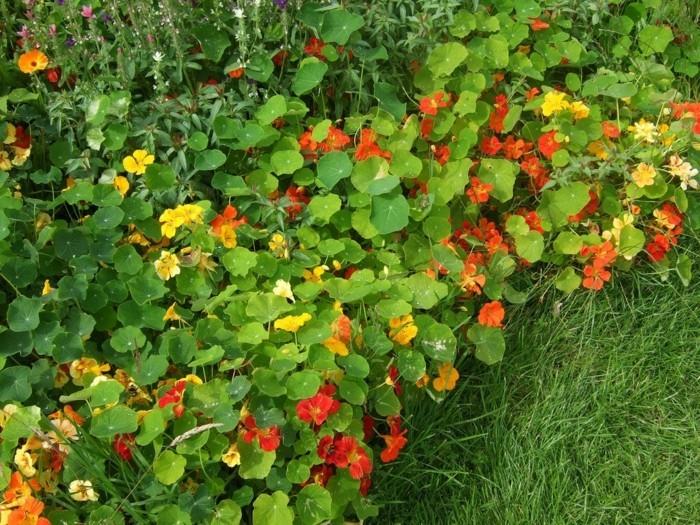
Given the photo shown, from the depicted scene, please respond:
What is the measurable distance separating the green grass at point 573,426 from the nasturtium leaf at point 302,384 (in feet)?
1.37

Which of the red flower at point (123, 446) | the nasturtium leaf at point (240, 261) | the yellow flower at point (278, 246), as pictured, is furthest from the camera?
the yellow flower at point (278, 246)

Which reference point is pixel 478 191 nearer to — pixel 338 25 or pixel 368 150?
pixel 368 150

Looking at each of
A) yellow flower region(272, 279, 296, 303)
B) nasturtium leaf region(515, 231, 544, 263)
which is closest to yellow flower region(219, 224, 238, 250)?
yellow flower region(272, 279, 296, 303)

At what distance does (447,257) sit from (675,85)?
148 cm

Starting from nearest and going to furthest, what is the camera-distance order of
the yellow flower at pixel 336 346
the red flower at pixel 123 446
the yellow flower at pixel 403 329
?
1. the red flower at pixel 123 446
2. the yellow flower at pixel 336 346
3. the yellow flower at pixel 403 329

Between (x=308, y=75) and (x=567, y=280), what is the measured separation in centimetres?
108

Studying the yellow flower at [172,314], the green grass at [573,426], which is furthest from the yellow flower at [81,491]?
the green grass at [573,426]

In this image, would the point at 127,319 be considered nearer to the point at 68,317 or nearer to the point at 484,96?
the point at 68,317

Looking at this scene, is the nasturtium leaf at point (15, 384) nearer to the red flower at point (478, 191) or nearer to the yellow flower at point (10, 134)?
the yellow flower at point (10, 134)

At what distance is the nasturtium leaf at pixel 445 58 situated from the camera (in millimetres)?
3051

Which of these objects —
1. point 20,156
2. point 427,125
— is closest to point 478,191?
point 427,125

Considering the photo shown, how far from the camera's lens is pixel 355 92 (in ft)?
10.0

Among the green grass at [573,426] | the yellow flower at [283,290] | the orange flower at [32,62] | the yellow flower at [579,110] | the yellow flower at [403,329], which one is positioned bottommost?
the green grass at [573,426]

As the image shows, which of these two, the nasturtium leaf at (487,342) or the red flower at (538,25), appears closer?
the nasturtium leaf at (487,342)
